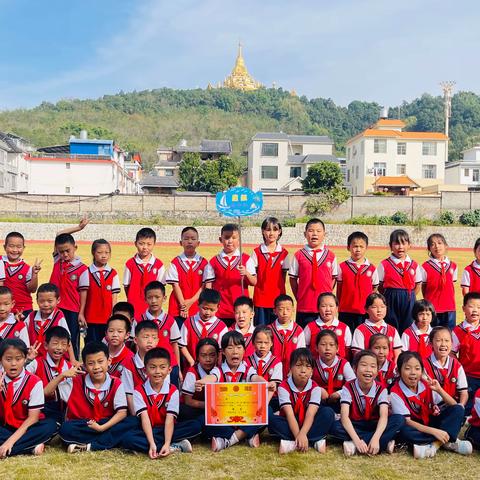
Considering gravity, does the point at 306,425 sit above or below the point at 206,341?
below

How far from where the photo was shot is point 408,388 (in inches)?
160

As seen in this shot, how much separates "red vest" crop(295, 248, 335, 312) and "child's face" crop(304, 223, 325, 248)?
0.37 ft

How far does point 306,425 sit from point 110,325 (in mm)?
1831

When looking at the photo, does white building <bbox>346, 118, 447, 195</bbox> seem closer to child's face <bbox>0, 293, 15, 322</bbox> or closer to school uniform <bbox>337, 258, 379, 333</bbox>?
school uniform <bbox>337, 258, 379, 333</bbox>

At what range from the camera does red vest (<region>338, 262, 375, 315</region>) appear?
5414 millimetres

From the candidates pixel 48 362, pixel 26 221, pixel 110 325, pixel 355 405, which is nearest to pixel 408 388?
pixel 355 405

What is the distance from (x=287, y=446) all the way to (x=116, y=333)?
5.56 ft

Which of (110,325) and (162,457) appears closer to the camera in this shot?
(162,457)

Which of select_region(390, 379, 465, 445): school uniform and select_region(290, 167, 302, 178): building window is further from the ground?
select_region(290, 167, 302, 178): building window

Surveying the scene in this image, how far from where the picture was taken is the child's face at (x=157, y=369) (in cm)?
397

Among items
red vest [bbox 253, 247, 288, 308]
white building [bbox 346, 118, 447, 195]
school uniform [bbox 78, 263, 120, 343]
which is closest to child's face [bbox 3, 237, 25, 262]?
school uniform [bbox 78, 263, 120, 343]

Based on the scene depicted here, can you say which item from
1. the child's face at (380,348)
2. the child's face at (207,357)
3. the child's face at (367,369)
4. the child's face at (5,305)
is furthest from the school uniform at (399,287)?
the child's face at (5,305)

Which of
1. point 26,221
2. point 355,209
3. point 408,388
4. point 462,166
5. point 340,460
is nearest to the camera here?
point 340,460

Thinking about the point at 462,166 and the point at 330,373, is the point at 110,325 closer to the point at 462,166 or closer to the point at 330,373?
the point at 330,373
